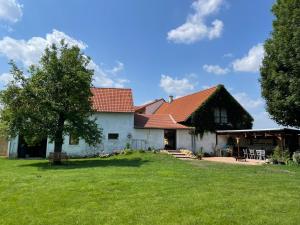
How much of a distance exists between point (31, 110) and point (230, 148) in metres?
18.0

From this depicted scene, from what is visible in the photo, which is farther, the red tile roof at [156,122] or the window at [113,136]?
the red tile roof at [156,122]

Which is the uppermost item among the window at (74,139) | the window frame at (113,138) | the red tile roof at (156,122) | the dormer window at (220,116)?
the dormer window at (220,116)

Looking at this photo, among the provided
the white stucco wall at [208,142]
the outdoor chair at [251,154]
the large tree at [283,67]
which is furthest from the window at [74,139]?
the large tree at [283,67]

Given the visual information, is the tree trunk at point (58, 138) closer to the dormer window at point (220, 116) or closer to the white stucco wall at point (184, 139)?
the white stucco wall at point (184, 139)

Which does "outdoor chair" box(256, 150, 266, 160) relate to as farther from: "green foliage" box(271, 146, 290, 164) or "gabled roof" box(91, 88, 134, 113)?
"gabled roof" box(91, 88, 134, 113)

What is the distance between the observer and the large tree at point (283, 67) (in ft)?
62.5

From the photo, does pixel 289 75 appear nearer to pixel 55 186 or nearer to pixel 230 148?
pixel 230 148

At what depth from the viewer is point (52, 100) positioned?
61.5 feet

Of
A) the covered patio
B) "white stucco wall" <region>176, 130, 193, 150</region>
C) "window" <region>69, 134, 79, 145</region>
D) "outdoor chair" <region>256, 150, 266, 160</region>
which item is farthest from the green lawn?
"white stucco wall" <region>176, 130, 193, 150</region>

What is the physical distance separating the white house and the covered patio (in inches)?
54.5

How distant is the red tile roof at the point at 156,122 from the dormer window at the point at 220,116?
165 inches

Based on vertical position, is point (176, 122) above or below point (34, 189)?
above

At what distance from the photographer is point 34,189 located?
9.41 meters

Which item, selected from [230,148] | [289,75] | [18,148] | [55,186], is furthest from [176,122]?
[55,186]
